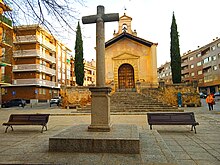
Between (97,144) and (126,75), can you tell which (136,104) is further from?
(97,144)

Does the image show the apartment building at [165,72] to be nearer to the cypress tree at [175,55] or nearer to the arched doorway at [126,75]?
the arched doorway at [126,75]

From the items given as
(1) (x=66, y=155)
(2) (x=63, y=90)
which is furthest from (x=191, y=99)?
(1) (x=66, y=155)

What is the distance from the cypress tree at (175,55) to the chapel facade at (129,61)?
2.67 meters

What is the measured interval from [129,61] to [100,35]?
2196 cm

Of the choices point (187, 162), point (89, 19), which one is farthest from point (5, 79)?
point (187, 162)

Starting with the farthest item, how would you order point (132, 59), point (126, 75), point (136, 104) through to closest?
point (126, 75)
point (132, 59)
point (136, 104)

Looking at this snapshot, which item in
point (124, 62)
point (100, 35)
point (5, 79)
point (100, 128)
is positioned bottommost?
point (100, 128)

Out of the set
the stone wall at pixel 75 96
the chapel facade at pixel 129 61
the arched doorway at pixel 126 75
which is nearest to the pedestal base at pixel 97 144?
the stone wall at pixel 75 96

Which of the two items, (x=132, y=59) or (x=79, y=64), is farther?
(x=132, y=59)

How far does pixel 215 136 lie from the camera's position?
7.34 m

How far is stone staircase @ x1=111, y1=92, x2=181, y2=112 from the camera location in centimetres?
1811

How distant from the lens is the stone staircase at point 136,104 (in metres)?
18.1

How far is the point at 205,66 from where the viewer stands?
59.0 meters

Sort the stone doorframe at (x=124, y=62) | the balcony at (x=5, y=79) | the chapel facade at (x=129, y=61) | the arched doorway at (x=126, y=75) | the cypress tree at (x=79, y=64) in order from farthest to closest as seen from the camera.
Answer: the balcony at (x=5, y=79), the arched doorway at (x=126, y=75), the stone doorframe at (x=124, y=62), the chapel facade at (x=129, y=61), the cypress tree at (x=79, y=64)
